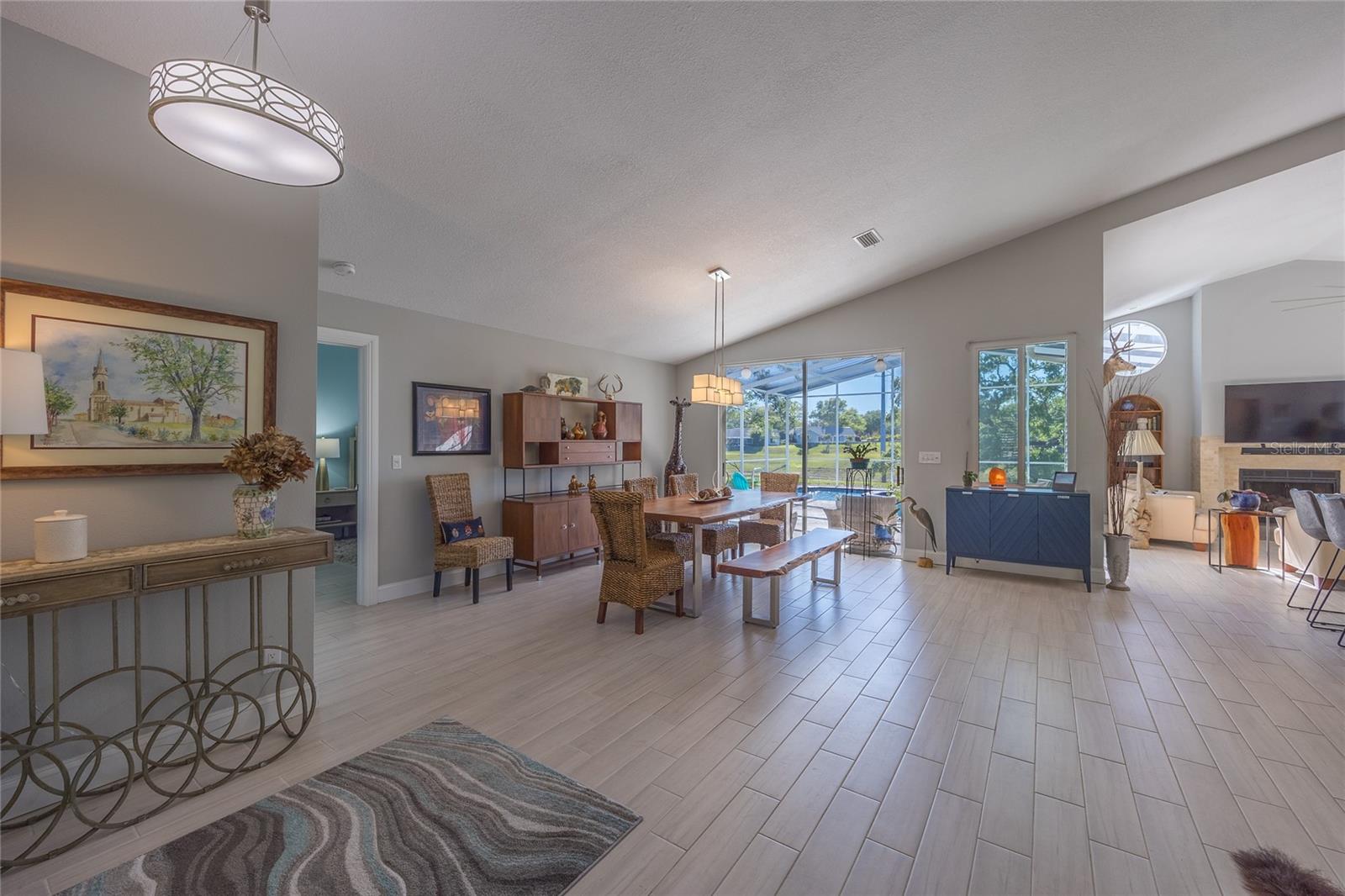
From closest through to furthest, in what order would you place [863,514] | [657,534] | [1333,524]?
[1333,524] → [657,534] → [863,514]

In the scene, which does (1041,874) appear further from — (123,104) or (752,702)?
(123,104)

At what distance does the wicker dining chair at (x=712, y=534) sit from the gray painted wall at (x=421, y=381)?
139cm

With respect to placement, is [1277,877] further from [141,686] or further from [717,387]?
[141,686]

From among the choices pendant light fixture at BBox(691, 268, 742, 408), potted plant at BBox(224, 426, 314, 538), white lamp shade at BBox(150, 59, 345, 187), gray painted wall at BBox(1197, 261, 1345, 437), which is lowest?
potted plant at BBox(224, 426, 314, 538)

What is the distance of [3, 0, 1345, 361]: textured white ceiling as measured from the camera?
2158 mm

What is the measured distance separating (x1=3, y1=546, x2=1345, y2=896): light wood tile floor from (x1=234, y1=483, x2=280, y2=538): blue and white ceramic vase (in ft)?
3.15

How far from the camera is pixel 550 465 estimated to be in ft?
17.4

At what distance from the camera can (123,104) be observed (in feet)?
6.88

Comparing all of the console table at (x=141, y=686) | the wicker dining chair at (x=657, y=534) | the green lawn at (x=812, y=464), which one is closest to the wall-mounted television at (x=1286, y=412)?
the green lawn at (x=812, y=464)

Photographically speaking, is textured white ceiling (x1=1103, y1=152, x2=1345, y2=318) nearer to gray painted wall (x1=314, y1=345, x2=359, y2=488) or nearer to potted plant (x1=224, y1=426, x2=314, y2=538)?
potted plant (x1=224, y1=426, x2=314, y2=538)

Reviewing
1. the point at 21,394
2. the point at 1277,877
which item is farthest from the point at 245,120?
the point at 1277,877

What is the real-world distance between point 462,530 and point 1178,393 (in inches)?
370

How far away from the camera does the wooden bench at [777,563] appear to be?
→ 3537 millimetres

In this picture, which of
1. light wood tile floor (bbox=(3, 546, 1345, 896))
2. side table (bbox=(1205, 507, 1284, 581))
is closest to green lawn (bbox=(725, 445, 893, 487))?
light wood tile floor (bbox=(3, 546, 1345, 896))
